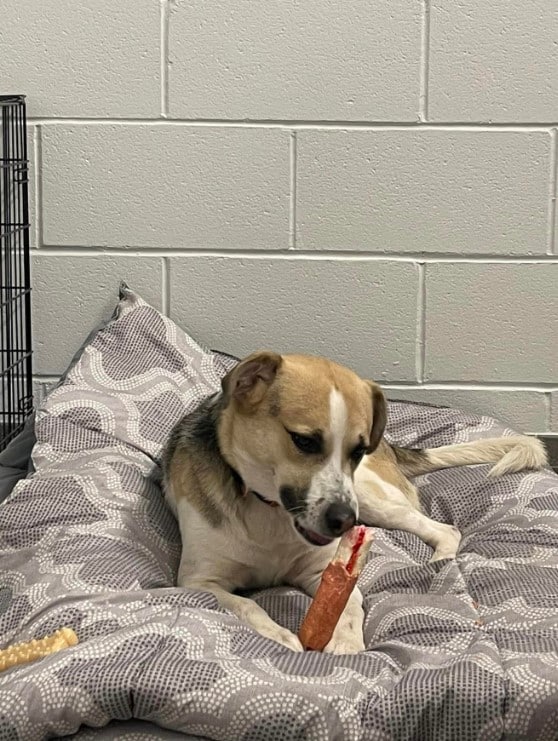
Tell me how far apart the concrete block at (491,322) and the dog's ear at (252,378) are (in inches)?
54.9

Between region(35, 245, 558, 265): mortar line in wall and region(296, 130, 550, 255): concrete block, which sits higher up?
region(296, 130, 550, 255): concrete block

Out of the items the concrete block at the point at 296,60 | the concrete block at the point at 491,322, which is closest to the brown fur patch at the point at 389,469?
the concrete block at the point at 491,322

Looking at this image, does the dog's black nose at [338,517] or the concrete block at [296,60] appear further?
the concrete block at [296,60]

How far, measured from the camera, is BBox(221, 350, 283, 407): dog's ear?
262cm

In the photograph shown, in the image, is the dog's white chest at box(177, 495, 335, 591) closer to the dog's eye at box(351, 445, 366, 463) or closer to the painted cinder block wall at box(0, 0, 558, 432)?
the dog's eye at box(351, 445, 366, 463)

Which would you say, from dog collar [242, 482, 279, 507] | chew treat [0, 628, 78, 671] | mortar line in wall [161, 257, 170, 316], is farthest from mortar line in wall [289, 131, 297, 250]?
chew treat [0, 628, 78, 671]

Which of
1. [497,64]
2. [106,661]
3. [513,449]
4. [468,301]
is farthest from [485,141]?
[106,661]

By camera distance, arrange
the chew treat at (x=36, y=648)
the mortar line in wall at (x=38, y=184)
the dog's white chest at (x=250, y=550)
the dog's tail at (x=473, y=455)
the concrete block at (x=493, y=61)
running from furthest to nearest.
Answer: the mortar line in wall at (x=38, y=184)
the concrete block at (x=493, y=61)
the dog's tail at (x=473, y=455)
the dog's white chest at (x=250, y=550)
the chew treat at (x=36, y=648)

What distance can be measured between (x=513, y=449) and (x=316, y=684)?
1581mm

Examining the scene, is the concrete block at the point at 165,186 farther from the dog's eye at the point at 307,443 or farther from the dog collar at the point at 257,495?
the dog's eye at the point at 307,443

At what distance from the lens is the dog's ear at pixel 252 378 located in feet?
8.60

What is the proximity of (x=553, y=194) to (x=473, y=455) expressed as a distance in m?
1.00

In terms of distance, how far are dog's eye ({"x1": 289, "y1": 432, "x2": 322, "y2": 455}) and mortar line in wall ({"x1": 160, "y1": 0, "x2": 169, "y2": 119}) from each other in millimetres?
1684

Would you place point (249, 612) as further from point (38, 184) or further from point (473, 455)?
point (38, 184)
